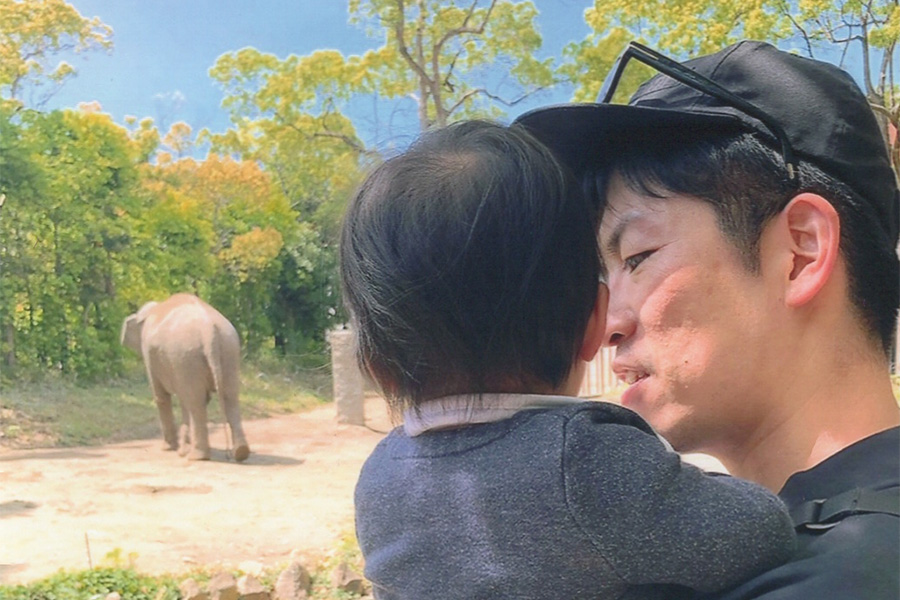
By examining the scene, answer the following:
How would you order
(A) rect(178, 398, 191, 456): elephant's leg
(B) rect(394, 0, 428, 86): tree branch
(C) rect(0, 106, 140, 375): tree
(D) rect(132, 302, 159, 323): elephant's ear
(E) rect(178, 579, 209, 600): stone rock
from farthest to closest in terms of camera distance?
1. (D) rect(132, 302, 159, 323): elephant's ear
2. (A) rect(178, 398, 191, 456): elephant's leg
3. (C) rect(0, 106, 140, 375): tree
4. (B) rect(394, 0, 428, 86): tree branch
5. (E) rect(178, 579, 209, 600): stone rock

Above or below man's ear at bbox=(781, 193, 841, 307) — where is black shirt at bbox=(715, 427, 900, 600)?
below

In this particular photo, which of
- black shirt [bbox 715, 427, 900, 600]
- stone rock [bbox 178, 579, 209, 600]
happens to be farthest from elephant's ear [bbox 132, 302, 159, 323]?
black shirt [bbox 715, 427, 900, 600]

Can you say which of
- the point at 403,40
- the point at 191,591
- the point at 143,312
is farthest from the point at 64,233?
the point at 191,591

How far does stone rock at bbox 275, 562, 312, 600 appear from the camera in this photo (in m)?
2.91

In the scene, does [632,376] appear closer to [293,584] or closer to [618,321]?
[618,321]

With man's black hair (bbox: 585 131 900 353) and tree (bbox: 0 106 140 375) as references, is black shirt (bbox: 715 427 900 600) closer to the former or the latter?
man's black hair (bbox: 585 131 900 353)

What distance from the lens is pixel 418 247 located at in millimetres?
623

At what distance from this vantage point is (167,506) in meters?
4.33

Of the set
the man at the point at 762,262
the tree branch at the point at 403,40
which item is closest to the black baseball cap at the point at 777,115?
the man at the point at 762,262

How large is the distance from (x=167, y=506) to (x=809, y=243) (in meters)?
4.20

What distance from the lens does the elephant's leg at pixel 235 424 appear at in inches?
208

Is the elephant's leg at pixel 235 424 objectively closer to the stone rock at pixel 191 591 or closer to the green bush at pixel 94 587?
the green bush at pixel 94 587

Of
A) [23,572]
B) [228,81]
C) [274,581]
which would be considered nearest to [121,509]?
[23,572]

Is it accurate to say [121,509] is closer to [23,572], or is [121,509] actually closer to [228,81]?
[23,572]
